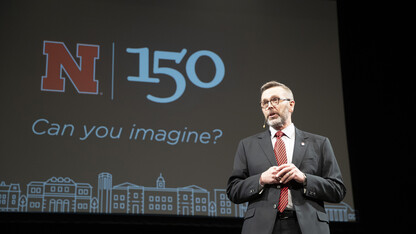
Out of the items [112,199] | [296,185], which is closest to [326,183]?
[296,185]

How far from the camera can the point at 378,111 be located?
498 centimetres

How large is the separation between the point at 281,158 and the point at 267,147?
97 millimetres

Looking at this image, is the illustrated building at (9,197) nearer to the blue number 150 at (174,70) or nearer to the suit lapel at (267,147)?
the blue number 150 at (174,70)

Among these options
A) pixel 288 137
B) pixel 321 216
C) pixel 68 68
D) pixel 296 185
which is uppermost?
pixel 68 68

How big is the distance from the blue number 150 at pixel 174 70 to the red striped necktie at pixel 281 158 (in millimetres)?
2014

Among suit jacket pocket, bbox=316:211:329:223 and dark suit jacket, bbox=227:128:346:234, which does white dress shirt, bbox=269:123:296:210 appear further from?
suit jacket pocket, bbox=316:211:329:223

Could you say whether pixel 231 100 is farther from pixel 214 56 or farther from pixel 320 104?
pixel 320 104

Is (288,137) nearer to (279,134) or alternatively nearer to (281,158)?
(279,134)

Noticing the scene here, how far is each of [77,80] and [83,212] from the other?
1095 mm

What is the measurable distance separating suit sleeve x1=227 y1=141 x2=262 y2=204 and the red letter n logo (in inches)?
82.5

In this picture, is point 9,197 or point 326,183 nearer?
point 326,183

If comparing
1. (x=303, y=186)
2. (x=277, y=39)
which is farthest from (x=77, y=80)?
(x=303, y=186)

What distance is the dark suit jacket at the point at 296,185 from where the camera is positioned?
2.31 metres

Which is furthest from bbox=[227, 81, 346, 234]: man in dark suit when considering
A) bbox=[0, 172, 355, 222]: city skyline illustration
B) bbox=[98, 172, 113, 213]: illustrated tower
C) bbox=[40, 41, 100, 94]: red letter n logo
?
bbox=[40, 41, 100, 94]: red letter n logo
